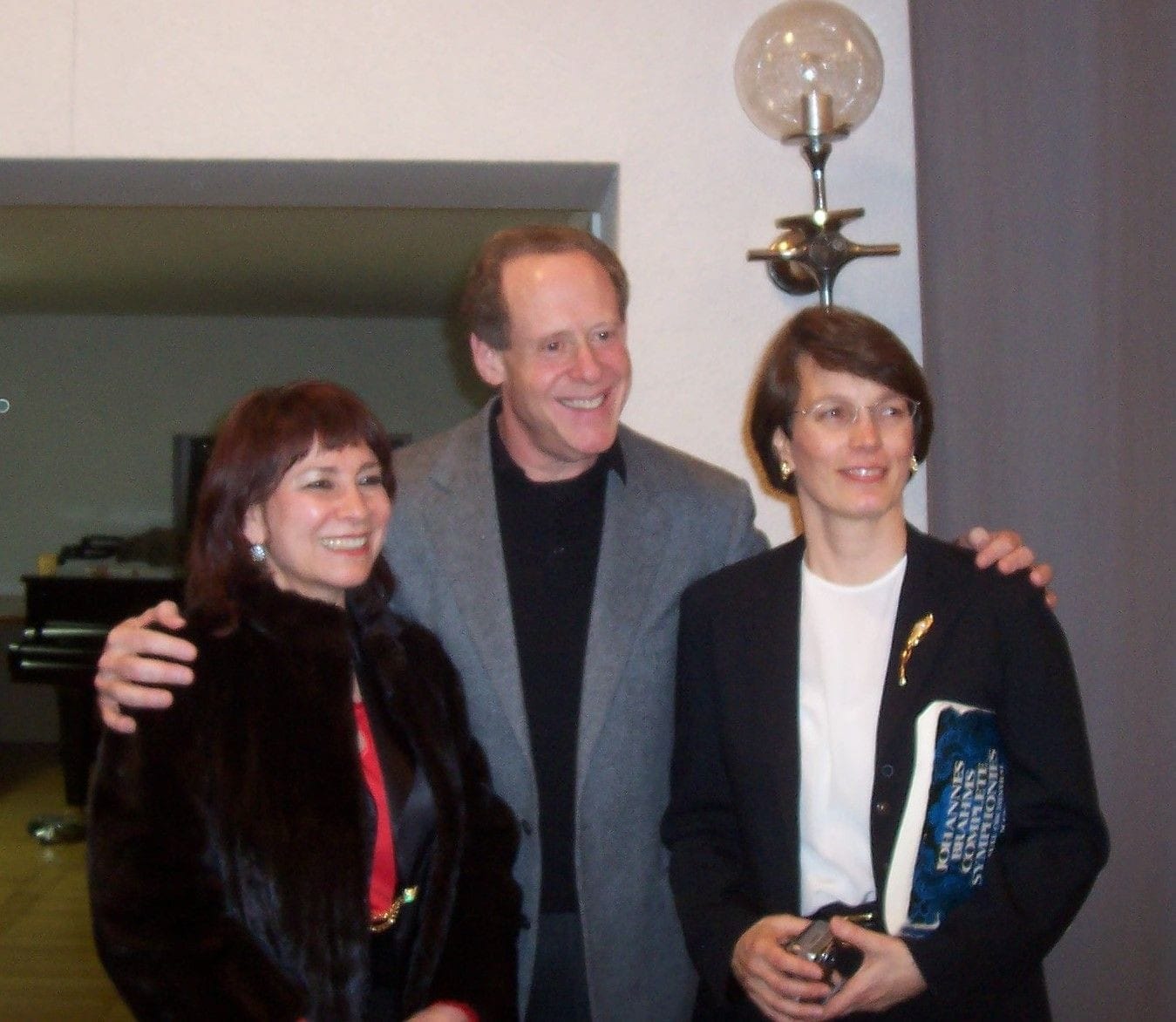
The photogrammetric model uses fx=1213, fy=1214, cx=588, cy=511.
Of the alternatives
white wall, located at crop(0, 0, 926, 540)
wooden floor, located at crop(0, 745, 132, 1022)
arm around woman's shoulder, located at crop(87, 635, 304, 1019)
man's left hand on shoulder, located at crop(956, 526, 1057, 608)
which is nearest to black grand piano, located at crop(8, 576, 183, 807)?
wooden floor, located at crop(0, 745, 132, 1022)

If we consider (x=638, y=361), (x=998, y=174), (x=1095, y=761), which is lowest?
(x=1095, y=761)

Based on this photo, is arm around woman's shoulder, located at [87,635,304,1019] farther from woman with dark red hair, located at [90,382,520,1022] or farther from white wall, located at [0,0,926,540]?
white wall, located at [0,0,926,540]

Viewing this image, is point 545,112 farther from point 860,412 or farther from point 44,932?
point 44,932

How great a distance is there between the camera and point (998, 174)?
2.30 metres

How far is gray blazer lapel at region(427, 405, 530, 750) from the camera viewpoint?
1720 mm

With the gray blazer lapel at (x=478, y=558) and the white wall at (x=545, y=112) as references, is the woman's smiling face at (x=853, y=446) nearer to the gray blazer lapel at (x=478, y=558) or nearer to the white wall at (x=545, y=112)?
the gray blazer lapel at (x=478, y=558)

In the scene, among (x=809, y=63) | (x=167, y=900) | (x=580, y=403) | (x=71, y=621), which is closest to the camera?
(x=167, y=900)

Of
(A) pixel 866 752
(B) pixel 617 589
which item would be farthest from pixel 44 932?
(A) pixel 866 752

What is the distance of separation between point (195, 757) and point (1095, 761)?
1660 millimetres

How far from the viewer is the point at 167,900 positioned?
1.38 m

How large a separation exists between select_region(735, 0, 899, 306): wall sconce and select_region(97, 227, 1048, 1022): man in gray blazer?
517mm

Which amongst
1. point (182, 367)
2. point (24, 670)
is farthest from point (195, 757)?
point (182, 367)

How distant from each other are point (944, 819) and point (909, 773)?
0.21 feet

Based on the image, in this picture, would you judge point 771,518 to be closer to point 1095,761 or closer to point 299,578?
point 1095,761
